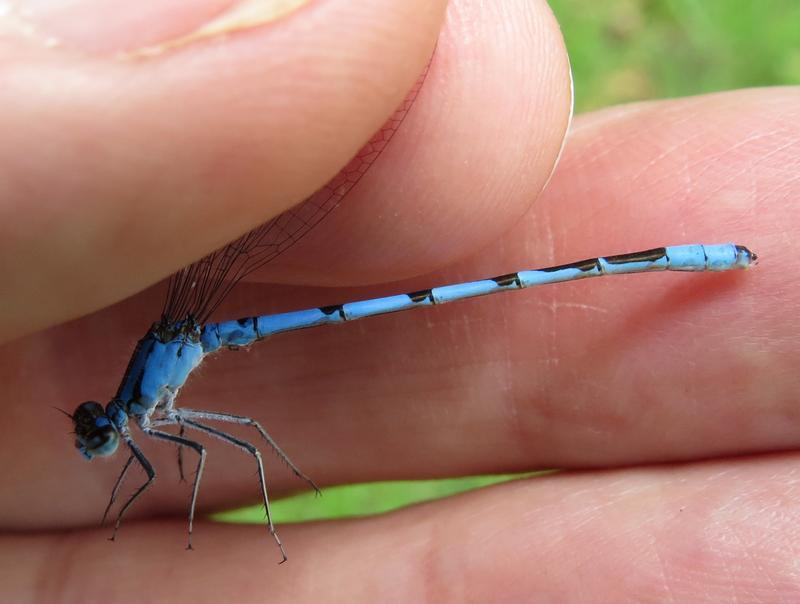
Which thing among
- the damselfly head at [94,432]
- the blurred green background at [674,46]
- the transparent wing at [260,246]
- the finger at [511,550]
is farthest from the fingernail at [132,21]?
the blurred green background at [674,46]

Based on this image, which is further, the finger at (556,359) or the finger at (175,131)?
the finger at (556,359)

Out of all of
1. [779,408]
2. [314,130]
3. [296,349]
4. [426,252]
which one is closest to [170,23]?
[314,130]

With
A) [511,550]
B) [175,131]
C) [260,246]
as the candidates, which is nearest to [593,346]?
[511,550]

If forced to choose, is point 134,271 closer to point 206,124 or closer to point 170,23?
point 206,124

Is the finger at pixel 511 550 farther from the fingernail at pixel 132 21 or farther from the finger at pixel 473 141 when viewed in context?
the fingernail at pixel 132 21

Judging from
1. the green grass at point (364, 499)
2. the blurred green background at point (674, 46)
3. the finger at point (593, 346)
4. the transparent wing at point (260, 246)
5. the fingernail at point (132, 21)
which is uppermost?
the blurred green background at point (674, 46)

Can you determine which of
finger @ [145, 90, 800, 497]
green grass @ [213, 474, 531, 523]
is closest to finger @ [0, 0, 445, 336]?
finger @ [145, 90, 800, 497]

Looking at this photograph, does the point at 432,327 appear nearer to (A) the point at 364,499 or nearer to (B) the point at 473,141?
(B) the point at 473,141

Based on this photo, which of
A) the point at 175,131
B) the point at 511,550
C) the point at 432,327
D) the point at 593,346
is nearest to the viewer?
the point at 175,131
